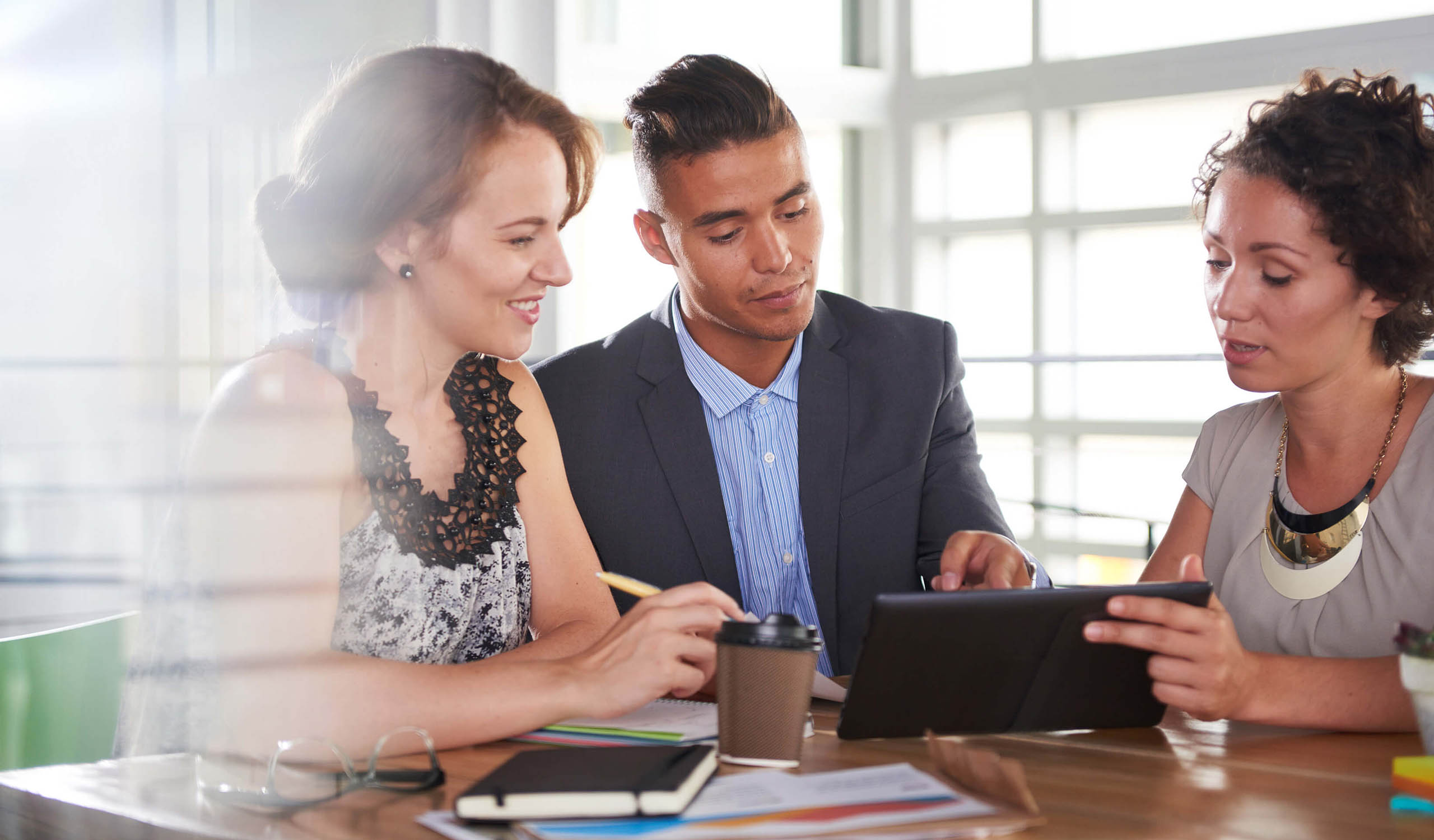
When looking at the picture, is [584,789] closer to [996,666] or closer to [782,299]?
[996,666]

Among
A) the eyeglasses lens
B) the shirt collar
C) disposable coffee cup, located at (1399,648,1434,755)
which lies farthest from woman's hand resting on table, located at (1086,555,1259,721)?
the shirt collar

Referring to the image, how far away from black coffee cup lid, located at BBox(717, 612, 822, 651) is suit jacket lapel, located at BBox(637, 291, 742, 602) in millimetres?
834

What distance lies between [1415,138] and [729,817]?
1228mm

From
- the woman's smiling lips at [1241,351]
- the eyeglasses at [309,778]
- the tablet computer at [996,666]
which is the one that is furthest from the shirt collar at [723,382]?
the eyeglasses at [309,778]

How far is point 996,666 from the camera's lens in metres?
1.12

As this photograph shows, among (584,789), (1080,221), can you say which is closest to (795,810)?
(584,789)

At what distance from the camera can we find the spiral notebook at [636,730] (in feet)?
3.75

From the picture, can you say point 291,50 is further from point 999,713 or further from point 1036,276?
point 1036,276

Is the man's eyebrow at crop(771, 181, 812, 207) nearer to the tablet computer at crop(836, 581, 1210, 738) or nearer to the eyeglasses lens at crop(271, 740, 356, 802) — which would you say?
the tablet computer at crop(836, 581, 1210, 738)

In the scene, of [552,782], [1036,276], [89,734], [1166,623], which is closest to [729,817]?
[552,782]

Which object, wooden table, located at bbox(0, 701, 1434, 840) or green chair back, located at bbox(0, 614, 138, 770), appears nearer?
wooden table, located at bbox(0, 701, 1434, 840)

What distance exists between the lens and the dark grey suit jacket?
1.91m

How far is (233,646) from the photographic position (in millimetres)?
1219

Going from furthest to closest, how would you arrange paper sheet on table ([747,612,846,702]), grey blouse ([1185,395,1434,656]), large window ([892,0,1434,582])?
large window ([892,0,1434,582]) → grey blouse ([1185,395,1434,656]) → paper sheet on table ([747,612,846,702])
